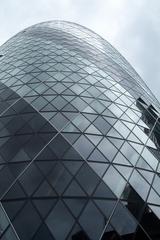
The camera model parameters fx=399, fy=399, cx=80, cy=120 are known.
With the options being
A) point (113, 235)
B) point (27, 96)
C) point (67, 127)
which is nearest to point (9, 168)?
point (67, 127)

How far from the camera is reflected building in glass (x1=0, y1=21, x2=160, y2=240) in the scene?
1495 centimetres

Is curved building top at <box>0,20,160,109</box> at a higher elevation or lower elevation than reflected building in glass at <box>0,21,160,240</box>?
higher

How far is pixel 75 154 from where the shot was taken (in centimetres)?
1819

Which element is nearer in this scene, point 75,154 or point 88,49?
point 75,154

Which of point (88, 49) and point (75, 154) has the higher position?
point (88, 49)

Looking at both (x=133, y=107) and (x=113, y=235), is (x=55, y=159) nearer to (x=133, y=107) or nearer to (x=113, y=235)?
(x=113, y=235)

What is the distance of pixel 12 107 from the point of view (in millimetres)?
22453

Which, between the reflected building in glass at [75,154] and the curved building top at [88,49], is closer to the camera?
the reflected building in glass at [75,154]

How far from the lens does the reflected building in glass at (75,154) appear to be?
49.0 feet

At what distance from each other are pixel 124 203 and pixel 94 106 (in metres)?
7.85

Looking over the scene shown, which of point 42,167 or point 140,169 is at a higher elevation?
point 42,167

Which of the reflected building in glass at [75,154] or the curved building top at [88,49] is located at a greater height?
the curved building top at [88,49]

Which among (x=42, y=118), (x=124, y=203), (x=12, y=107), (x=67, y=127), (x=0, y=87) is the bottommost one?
(x=124, y=203)

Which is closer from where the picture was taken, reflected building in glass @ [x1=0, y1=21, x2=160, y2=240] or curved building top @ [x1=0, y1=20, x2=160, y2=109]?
reflected building in glass @ [x1=0, y1=21, x2=160, y2=240]
